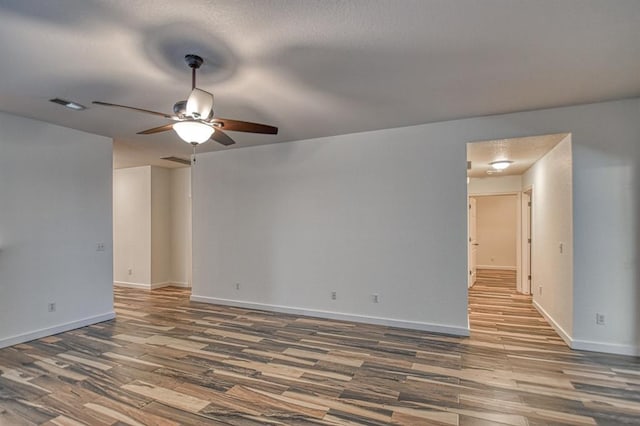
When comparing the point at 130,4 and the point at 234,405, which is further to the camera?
the point at 234,405

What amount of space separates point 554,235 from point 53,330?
6.58 metres

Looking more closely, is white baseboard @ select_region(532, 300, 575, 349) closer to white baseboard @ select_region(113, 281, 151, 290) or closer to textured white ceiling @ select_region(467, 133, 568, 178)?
textured white ceiling @ select_region(467, 133, 568, 178)

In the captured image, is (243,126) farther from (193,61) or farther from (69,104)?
(69,104)

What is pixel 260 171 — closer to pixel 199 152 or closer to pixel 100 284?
pixel 199 152

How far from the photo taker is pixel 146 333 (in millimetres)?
4078

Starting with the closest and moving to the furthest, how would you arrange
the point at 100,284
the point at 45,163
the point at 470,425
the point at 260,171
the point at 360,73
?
the point at 470,425, the point at 360,73, the point at 45,163, the point at 100,284, the point at 260,171

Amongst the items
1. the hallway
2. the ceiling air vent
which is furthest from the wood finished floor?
the ceiling air vent

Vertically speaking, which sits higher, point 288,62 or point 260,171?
point 288,62

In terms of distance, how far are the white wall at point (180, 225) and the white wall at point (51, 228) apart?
2355 millimetres

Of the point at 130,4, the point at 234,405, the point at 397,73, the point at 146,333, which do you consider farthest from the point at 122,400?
the point at 397,73

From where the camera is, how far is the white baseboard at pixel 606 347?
3.30m

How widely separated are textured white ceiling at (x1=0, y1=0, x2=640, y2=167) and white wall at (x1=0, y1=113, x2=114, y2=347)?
22.5 inches

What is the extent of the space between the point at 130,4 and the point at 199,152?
4060 mm

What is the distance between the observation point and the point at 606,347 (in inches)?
133
